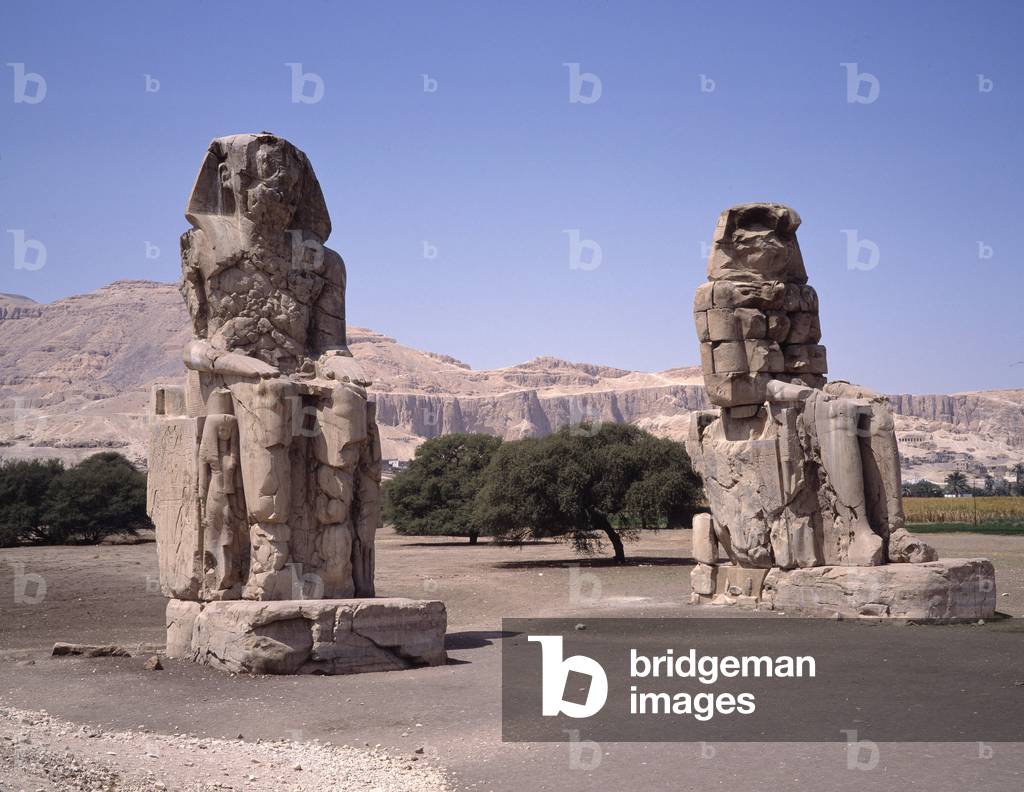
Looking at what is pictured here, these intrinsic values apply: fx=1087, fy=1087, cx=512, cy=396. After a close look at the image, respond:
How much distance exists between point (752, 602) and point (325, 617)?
19.7 feet

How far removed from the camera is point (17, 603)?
1548 centimetres

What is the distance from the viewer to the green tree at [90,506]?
104 ft

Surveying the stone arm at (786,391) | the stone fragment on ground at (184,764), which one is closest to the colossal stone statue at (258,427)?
the stone fragment on ground at (184,764)

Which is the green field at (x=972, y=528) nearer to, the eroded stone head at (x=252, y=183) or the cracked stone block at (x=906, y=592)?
the cracked stone block at (x=906, y=592)

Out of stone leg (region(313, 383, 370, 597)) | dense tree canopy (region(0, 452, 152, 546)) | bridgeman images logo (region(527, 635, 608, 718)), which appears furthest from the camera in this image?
dense tree canopy (region(0, 452, 152, 546))

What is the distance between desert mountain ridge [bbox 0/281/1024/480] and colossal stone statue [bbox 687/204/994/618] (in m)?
79.2

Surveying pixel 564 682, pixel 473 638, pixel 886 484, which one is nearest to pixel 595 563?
pixel 886 484

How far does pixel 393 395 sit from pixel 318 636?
150 meters

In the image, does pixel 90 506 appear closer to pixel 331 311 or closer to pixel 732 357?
pixel 331 311

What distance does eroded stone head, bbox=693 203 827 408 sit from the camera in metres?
12.8

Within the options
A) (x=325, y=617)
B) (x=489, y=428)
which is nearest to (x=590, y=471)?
(x=325, y=617)

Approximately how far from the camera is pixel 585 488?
24688 mm
